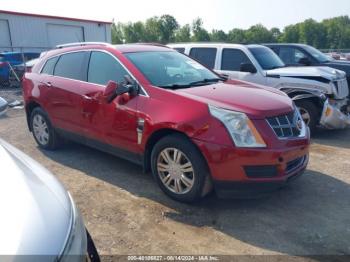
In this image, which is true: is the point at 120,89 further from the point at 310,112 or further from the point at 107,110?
the point at 310,112

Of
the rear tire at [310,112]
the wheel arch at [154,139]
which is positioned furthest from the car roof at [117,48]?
the rear tire at [310,112]

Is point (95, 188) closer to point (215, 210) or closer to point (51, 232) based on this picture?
point (215, 210)

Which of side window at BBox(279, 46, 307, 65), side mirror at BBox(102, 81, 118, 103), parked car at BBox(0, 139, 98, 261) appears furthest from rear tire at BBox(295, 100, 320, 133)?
parked car at BBox(0, 139, 98, 261)

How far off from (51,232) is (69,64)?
4.03m

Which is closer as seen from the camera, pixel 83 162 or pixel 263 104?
pixel 263 104

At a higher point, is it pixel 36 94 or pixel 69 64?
pixel 69 64

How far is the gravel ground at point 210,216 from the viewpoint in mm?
3209

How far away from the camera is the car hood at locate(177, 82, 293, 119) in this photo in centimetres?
366

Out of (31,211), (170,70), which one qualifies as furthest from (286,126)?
(31,211)

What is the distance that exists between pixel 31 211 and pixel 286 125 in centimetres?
280

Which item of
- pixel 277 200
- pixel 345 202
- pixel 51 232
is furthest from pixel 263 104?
pixel 51 232

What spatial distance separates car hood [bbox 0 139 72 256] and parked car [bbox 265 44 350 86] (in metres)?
8.13

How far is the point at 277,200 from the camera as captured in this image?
407 cm

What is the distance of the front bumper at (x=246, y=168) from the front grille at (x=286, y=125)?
13cm
